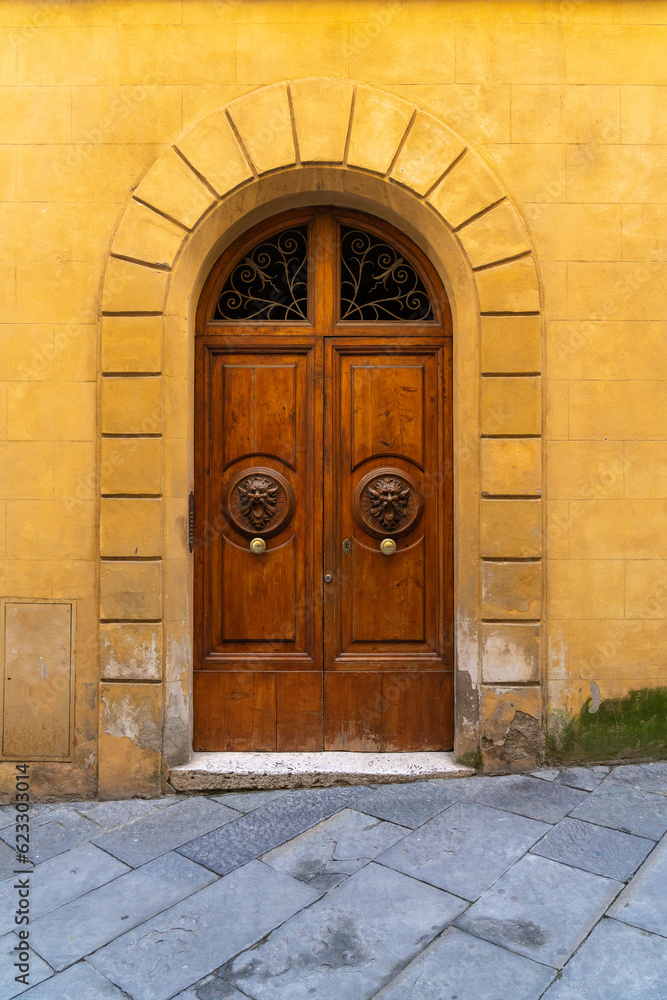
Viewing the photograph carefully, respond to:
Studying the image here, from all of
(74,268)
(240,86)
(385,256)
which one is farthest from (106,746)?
(240,86)

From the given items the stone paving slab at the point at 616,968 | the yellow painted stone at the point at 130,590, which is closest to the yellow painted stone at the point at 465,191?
the yellow painted stone at the point at 130,590

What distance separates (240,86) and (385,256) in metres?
1.34

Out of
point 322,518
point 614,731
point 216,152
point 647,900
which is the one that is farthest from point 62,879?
point 216,152

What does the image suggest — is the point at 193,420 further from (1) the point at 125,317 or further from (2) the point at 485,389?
(2) the point at 485,389

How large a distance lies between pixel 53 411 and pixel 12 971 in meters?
2.88

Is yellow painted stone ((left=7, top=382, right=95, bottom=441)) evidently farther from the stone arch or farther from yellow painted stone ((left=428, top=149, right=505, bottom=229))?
yellow painted stone ((left=428, top=149, right=505, bottom=229))

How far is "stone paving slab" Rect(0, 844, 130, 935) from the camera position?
118 inches

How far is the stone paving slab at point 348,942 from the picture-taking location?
248 cm

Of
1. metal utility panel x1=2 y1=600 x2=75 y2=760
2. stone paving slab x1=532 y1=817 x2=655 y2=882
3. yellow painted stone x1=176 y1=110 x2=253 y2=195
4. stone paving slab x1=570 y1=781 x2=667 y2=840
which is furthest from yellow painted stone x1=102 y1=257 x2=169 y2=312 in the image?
stone paving slab x1=570 y1=781 x2=667 y2=840

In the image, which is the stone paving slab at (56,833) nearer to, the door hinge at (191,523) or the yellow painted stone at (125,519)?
the yellow painted stone at (125,519)

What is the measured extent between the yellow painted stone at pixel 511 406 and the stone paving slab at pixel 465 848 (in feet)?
7.21

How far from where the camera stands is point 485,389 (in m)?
4.19

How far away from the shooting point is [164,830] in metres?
3.67

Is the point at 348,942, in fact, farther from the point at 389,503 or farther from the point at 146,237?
the point at 146,237
